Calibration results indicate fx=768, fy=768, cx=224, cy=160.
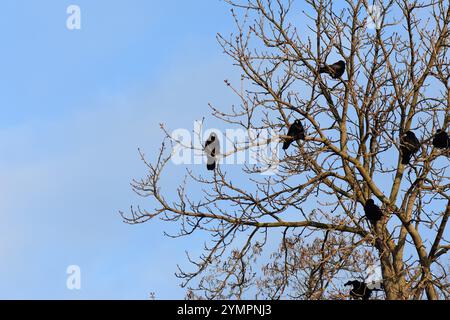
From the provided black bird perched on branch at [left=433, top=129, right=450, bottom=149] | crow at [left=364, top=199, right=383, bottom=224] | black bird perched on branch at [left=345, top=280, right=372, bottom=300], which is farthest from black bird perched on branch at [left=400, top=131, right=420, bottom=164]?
black bird perched on branch at [left=345, top=280, right=372, bottom=300]

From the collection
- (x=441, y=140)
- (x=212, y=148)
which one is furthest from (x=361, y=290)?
(x=212, y=148)

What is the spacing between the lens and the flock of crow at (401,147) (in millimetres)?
12891

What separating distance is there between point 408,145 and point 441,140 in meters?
0.67

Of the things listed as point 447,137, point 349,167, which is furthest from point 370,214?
point 447,137

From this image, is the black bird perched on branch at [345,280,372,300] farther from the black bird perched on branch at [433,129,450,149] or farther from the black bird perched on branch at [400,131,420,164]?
the black bird perched on branch at [433,129,450,149]

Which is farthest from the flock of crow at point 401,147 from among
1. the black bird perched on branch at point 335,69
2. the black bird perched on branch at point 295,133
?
the black bird perched on branch at point 335,69

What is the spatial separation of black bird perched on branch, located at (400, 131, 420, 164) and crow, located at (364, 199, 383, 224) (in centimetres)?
106

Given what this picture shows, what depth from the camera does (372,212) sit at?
1303 cm

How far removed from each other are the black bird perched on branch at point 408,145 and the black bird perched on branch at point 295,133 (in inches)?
68.9

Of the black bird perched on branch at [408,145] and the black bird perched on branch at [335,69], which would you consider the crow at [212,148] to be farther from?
the black bird perched on branch at [408,145]

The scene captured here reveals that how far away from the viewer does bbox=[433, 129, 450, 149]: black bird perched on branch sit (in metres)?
13.5
